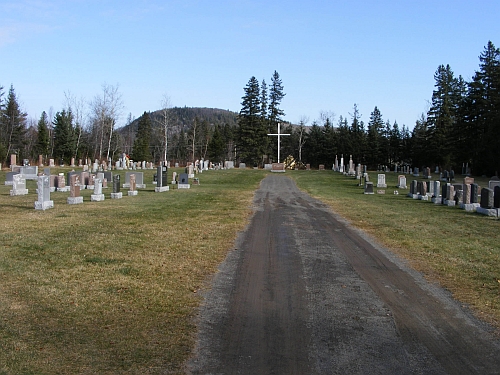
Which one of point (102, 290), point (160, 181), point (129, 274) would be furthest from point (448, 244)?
point (160, 181)

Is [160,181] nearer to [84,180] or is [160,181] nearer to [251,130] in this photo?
[84,180]

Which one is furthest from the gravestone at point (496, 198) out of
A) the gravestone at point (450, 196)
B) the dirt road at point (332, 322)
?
the dirt road at point (332, 322)

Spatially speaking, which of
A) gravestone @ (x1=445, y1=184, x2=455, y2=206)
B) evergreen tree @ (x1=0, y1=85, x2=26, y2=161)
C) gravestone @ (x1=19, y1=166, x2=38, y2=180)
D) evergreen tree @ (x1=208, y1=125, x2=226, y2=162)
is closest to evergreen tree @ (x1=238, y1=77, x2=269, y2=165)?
evergreen tree @ (x1=208, y1=125, x2=226, y2=162)

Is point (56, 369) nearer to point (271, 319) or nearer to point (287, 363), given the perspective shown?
point (287, 363)

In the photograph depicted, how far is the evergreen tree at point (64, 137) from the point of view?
7027cm

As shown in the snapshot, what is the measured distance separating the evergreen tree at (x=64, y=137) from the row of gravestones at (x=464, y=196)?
54951 millimetres

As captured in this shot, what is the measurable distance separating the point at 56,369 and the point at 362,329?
3.33 m

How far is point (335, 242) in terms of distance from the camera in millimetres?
11844

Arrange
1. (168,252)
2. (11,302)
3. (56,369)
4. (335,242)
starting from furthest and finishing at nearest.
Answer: (335,242) < (168,252) < (11,302) < (56,369)

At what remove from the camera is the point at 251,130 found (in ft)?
259

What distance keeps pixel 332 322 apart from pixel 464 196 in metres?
16.1

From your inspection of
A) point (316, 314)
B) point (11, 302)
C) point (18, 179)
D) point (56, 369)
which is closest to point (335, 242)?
point (316, 314)

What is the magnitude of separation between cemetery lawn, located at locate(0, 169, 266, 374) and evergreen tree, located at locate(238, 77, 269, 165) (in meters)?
65.2

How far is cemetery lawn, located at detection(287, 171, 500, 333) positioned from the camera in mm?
7500
